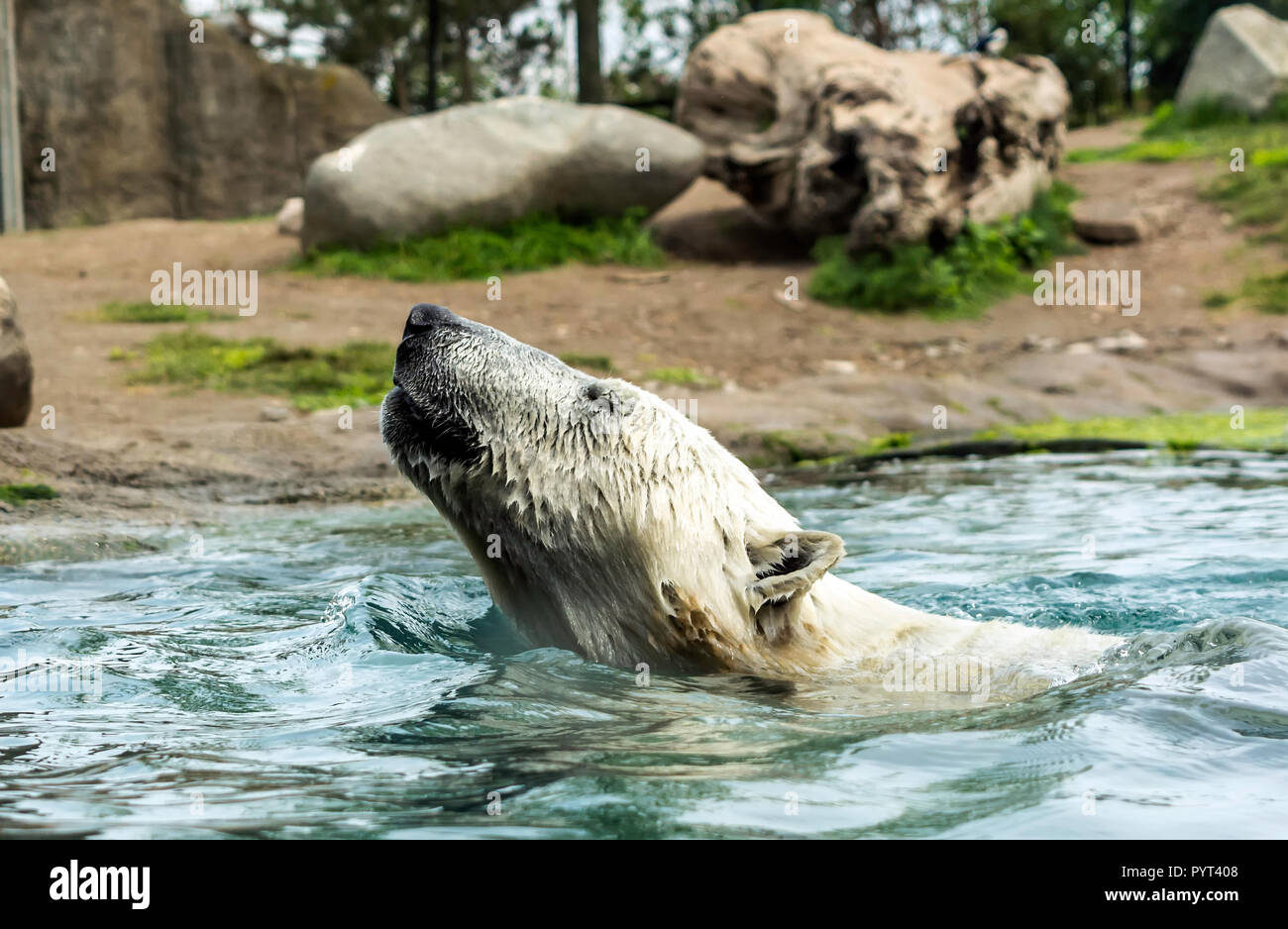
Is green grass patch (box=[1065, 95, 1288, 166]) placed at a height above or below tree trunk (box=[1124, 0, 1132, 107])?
below

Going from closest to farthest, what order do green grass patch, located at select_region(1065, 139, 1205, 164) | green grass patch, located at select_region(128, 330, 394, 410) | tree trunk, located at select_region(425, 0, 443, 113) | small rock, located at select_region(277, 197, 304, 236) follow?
1. green grass patch, located at select_region(128, 330, 394, 410)
2. small rock, located at select_region(277, 197, 304, 236)
3. green grass patch, located at select_region(1065, 139, 1205, 164)
4. tree trunk, located at select_region(425, 0, 443, 113)

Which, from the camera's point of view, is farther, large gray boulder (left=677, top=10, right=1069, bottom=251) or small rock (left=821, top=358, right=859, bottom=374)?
large gray boulder (left=677, top=10, right=1069, bottom=251)

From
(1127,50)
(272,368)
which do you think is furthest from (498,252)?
(1127,50)

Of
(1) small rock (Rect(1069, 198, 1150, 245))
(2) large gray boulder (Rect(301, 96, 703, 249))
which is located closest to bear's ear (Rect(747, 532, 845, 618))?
(2) large gray boulder (Rect(301, 96, 703, 249))

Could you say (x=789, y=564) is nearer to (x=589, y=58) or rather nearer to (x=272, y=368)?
(x=272, y=368)

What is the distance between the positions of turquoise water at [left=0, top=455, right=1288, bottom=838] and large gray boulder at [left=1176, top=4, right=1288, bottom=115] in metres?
14.9

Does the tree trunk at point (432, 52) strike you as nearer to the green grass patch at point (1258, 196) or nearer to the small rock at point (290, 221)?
the small rock at point (290, 221)

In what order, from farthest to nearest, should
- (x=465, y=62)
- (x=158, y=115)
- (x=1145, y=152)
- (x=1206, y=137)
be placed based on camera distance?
(x=465, y=62) < (x=158, y=115) < (x=1206, y=137) < (x=1145, y=152)

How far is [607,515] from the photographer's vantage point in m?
3.53

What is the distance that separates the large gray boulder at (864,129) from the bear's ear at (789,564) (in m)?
9.82

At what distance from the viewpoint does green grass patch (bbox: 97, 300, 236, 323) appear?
35.9 feet

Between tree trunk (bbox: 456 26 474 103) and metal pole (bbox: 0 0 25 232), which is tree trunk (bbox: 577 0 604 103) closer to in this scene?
tree trunk (bbox: 456 26 474 103)

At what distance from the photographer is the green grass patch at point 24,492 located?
6031 mm

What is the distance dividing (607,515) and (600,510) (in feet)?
0.08
